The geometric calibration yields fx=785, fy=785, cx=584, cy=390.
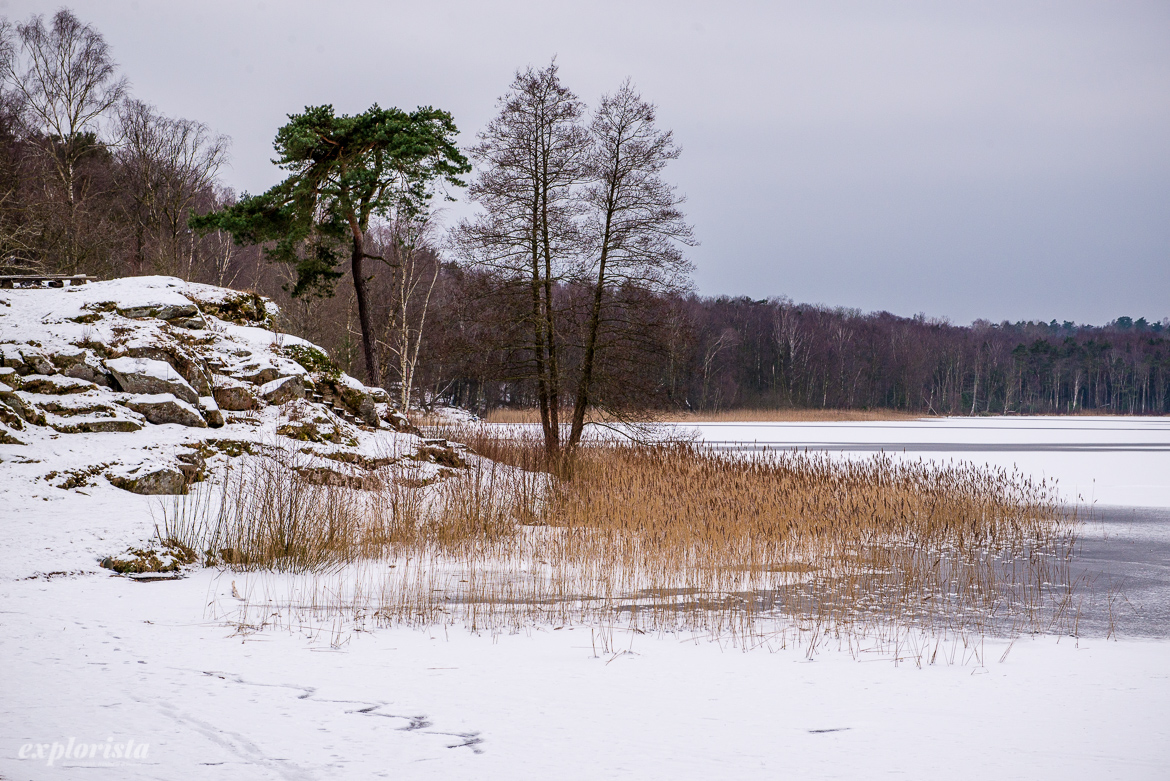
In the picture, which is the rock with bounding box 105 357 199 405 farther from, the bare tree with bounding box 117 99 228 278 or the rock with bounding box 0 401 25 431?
the bare tree with bounding box 117 99 228 278

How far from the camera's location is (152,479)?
942cm

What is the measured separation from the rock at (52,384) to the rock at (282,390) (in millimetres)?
2504

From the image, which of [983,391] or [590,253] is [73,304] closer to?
[590,253]

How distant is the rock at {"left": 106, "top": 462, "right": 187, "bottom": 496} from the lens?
9328mm

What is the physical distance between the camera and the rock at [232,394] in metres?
12.1

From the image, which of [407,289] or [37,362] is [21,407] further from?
[407,289]

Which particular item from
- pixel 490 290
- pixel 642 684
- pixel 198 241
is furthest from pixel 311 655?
pixel 198 241

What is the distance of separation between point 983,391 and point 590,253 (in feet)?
285

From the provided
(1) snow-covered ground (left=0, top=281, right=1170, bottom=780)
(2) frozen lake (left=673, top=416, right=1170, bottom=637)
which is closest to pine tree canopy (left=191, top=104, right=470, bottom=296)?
(2) frozen lake (left=673, top=416, right=1170, bottom=637)

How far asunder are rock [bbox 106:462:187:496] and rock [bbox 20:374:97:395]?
7.03 ft

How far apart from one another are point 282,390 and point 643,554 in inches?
273

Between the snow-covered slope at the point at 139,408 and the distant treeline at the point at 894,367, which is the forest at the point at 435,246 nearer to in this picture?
the snow-covered slope at the point at 139,408

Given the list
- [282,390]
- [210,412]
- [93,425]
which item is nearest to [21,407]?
[93,425]

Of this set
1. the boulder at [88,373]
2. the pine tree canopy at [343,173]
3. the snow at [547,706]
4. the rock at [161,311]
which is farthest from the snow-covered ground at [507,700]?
the pine tree canopy at [343,173]
